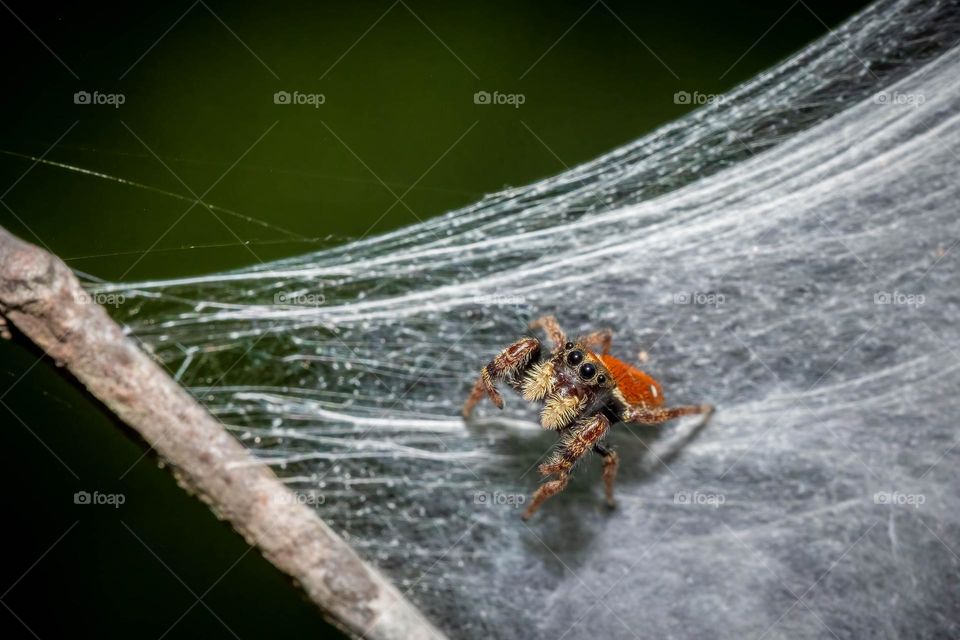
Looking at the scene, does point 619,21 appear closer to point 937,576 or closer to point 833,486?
point 833,486

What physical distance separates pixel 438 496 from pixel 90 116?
2962mm

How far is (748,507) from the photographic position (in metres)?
3.90

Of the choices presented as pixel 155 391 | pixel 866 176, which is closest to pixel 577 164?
pixel 866 176
